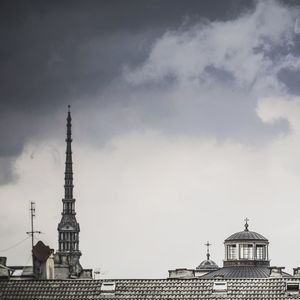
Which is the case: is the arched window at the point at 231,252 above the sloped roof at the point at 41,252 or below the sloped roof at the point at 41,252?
above

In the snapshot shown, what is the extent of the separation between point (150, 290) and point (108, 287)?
268 centimetres

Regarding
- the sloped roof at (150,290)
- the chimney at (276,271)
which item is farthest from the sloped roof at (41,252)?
the sloped roof at (150,290)

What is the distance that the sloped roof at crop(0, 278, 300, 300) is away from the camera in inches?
3654

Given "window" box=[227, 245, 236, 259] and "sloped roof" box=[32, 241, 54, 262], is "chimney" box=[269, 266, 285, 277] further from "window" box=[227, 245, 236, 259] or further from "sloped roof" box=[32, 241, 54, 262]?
"window" box=[227, 245, 236, 259]

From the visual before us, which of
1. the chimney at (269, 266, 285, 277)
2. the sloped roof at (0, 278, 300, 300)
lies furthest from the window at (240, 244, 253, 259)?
the sloped roof at (0, 278, 300, 300)

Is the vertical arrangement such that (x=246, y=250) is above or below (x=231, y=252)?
above

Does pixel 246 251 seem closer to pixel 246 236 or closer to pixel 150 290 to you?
pixel 246 236

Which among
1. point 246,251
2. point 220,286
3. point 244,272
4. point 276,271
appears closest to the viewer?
point 220,286

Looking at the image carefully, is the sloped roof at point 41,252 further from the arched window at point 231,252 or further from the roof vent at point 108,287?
the arched window at point 231,252

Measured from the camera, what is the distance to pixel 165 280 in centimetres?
9525

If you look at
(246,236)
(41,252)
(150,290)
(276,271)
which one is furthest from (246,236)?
(150,290)

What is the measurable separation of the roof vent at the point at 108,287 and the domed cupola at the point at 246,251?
4933 cm

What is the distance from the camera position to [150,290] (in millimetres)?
94312

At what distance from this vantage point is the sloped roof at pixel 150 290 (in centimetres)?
9281
